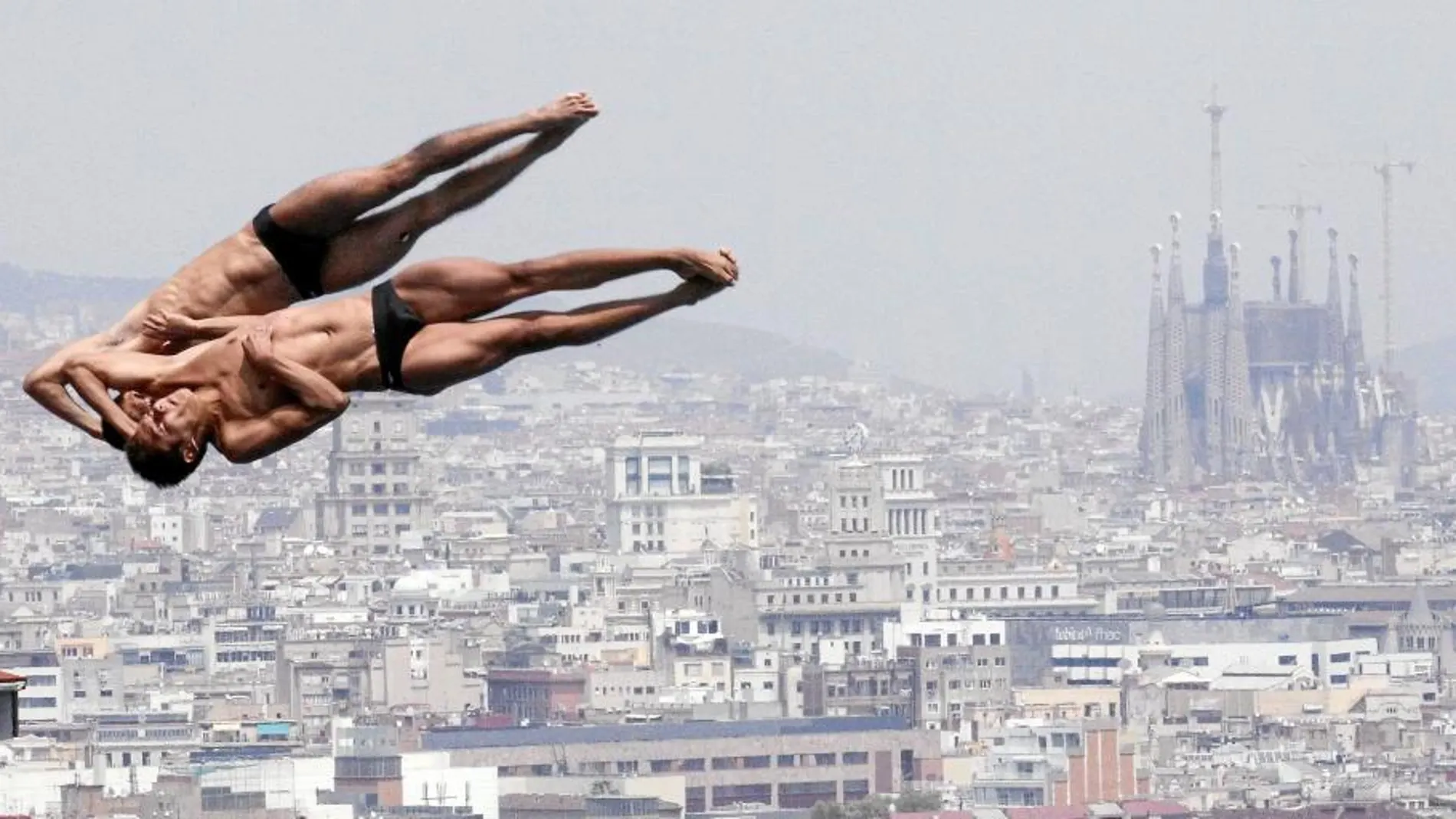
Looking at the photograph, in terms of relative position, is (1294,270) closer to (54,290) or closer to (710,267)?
(54,290)

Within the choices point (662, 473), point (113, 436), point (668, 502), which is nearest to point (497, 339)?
point (113, 436)

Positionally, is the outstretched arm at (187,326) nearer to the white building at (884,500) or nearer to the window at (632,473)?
the white building at (884,500)

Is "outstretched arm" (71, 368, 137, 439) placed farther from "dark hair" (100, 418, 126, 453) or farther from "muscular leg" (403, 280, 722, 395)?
"muscular leg" (403, 280, 722, 395)

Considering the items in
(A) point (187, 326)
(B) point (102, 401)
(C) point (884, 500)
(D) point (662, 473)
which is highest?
(D) point (662, 473)

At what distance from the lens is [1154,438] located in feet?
491

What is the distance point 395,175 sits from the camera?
27.9 ft

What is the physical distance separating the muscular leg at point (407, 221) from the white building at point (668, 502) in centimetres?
10164

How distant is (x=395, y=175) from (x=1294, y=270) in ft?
489

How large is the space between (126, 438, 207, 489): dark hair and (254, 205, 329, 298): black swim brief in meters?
0.36

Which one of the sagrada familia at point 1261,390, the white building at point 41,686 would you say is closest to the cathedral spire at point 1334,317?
the sagrada familia at point 1261,390

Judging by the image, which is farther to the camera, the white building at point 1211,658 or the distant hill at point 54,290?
the distant hill at point 54,290

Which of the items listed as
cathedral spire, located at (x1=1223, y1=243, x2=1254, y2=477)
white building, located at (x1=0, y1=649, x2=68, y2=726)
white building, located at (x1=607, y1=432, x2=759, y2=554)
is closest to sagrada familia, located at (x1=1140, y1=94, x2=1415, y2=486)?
cathedral spire, located at (x1=1223, y1=243, x2=1254, y2=477)

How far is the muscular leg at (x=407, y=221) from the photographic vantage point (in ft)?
28.2

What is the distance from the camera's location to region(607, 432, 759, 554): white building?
365ft
